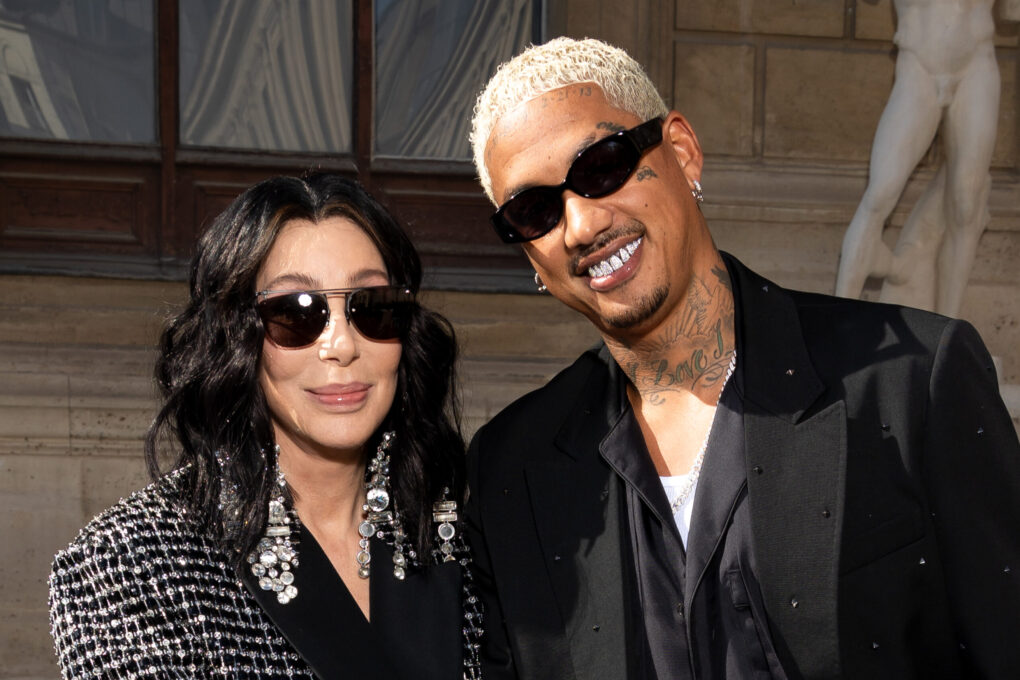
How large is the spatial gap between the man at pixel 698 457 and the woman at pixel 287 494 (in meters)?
0.20

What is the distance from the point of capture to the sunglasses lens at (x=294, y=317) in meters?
2.86

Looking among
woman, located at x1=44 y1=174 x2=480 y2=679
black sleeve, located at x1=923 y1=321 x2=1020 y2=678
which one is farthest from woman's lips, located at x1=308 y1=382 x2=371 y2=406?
black sleeve, located at x1=923 y1=321 x2=1020 y2=678

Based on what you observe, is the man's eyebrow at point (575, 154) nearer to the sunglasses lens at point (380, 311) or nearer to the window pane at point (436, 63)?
the sunglasses lens at point (380, 311)

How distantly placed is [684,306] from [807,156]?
14.8 feet

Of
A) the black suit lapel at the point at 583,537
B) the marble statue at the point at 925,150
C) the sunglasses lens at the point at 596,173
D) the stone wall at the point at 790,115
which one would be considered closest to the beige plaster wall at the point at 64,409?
the stone wall at the point at 790,115

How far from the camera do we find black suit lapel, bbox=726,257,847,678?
2479 millimetres

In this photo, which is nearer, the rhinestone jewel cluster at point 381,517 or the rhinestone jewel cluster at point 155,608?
the rhinestone jewel cluster at point 155,608

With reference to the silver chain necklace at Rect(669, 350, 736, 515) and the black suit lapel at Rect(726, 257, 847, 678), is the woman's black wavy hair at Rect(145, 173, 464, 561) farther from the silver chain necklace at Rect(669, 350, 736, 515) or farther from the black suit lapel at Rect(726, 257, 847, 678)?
the black suit lapel at Rect(726, 257, 847, 678)

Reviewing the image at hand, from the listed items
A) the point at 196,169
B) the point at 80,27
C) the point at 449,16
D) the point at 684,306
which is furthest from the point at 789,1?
the point at 684,306

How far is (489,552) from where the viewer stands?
294 cm

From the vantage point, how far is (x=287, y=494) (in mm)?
2947

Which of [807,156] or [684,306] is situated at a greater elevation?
[684,306]

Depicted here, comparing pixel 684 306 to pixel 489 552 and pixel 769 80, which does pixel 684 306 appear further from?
pixel 769 80

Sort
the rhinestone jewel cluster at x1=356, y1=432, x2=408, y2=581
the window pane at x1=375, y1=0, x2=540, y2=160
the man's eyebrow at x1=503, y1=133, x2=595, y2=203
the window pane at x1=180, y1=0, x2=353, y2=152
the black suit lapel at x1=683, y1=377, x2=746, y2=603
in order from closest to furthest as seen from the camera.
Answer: the black suit lapel at x1=683, y1=377, x2=746, y2=603 → the man's eyebrow at x1=503, y1=133, x2=595, y2=203 → the rhinestone jewel cluster at x1=356, y1=432, x2=408, y2=581 → the window pane at x1=180, y1=0, x2=353, y2=152 → the window pane at x1=375, y1=0, x2=540, y2=160
